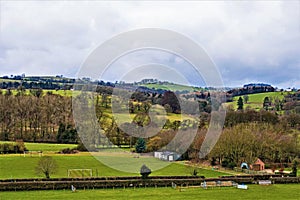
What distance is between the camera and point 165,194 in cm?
2992

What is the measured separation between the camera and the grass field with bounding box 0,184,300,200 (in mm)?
28547

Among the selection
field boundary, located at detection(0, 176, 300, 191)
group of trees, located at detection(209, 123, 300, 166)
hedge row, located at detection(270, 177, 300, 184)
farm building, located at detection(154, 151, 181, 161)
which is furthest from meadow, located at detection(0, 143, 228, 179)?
hedge row, located at detection(270, 177, 300, 184)

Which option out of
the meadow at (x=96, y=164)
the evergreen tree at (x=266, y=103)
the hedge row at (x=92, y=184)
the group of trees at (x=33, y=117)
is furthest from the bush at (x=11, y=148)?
the evergreen tree at (x=266, y=103)

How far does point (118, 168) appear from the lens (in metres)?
44.4

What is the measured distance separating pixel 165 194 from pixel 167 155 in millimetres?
22727

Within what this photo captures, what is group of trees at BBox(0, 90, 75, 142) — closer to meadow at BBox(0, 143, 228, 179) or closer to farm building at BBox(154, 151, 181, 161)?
meadow at BBox(0, 143, 228, 179)

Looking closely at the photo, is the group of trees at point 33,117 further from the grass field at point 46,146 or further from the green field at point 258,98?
the green field at point 258,98

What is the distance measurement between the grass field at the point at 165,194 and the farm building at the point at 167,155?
1942 cm

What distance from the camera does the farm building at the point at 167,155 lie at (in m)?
52.4

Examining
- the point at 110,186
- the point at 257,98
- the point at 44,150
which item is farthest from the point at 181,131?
the point at 257,98

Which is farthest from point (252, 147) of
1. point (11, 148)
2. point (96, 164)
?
point (11, 148)

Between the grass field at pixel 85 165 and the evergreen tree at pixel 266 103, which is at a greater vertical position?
the evergreen tree at pixel 266 103

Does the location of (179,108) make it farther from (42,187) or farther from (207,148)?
(42,187)

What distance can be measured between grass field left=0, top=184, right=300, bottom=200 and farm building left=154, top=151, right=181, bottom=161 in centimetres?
1942
